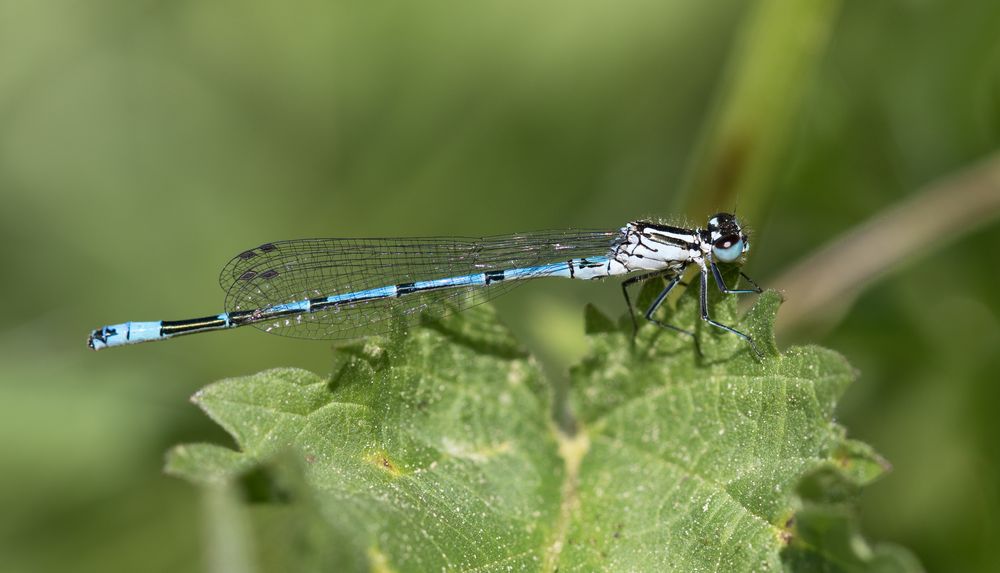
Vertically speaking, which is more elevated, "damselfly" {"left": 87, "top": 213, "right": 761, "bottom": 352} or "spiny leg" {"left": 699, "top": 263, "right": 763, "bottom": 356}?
"damselfly" {"left": 87, "top": 213, "right": 761, "bottom": 352}

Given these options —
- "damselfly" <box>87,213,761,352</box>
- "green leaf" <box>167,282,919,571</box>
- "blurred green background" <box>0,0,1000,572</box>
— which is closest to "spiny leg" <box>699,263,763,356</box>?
"green leaf" <box>167,282,919,571</box>

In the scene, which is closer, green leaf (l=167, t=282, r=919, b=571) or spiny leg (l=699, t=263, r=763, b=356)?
green leaf (l=167, t=282, r=919, b=571)

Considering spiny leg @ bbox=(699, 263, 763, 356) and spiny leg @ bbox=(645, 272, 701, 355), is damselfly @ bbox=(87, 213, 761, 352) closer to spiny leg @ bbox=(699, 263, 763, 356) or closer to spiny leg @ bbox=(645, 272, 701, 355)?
spiny leg @ bbox=(699, 263, 763, 356)

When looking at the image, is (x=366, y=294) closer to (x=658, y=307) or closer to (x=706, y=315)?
(x=658, y=307)

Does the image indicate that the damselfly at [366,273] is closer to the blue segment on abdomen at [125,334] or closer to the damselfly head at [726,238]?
the blue segment on abdomen at [125,334]

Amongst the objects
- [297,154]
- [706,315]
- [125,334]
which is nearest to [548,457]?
[706,315]

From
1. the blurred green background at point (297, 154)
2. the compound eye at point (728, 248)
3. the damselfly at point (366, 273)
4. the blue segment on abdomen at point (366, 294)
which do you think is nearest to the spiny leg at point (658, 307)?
the compound eye at point (728, 248)

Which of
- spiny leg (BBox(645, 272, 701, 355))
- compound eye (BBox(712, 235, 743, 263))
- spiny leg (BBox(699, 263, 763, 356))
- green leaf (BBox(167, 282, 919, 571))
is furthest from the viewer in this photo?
compound eye (BBox(712, 235, 743, 263))
